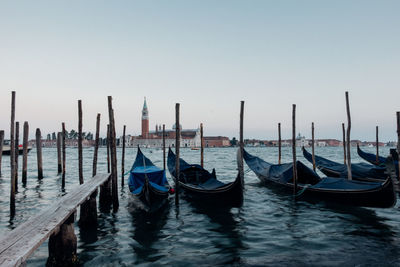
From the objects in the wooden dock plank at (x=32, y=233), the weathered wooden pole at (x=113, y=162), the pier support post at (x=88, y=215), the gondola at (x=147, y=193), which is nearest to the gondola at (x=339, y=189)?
the gondola at (x=147, y=193)

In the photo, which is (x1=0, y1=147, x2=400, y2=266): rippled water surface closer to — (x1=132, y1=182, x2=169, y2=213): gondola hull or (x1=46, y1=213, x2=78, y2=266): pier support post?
(x1=132, y1=182, x2=169, y2=213): gondola hull

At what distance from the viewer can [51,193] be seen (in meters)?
10.6

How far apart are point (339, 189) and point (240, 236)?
3.55 meters

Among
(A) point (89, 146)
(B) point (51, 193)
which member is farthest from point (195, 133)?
(B) point (51, 193)

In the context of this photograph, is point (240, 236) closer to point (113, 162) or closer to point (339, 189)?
point (339, 189)

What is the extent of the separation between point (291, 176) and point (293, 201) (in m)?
1.23

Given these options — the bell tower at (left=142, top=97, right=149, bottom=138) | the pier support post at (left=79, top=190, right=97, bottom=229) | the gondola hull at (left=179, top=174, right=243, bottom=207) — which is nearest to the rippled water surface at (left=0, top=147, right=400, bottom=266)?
the pier support post at (left=79, top=190, right=97, bottom=229)

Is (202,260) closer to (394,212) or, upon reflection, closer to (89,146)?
(394,212)

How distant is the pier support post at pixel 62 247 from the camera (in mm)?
3969

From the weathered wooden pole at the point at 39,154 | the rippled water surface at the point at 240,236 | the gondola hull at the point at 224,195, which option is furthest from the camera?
the weathered wooden pole at the point at 39,154

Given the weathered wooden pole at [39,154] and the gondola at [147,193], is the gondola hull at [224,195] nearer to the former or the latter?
the gondola at [147,193]

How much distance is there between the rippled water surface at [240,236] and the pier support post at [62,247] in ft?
1.51

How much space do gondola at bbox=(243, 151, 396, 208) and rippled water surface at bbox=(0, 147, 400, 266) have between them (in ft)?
1.10

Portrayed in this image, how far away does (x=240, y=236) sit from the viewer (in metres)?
5.70
